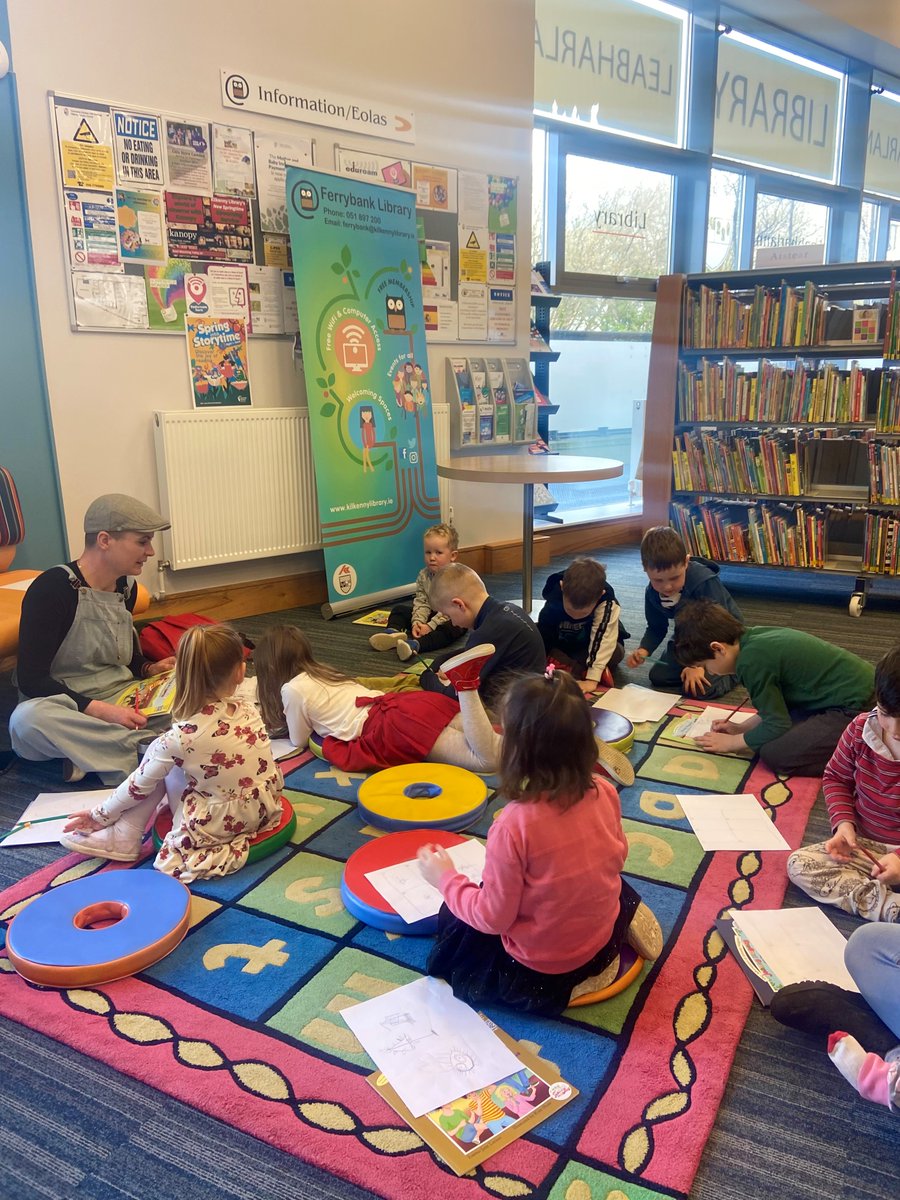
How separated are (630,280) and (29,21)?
3.90 meters

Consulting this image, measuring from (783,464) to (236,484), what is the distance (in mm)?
2790

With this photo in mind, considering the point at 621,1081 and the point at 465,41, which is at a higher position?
the point at 465,41

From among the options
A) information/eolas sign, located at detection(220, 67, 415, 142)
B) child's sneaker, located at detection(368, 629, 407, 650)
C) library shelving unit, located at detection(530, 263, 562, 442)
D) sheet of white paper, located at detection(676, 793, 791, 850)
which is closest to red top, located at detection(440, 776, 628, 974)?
sheet of white paper, located at detection(676, 793, 791, 850)

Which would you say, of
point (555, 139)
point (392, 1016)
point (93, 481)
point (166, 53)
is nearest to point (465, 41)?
point (555, 139)

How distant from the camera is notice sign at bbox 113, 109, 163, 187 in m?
3.58

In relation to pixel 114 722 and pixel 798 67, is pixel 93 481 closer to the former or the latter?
pixel 114 722

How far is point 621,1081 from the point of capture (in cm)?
148

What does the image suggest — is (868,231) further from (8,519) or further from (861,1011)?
(861,1011)

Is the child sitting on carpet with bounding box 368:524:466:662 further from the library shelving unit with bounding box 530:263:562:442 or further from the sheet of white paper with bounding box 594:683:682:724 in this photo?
the library shelving unit with bounding box 530:263:562:442

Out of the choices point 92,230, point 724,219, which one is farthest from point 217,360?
point 724,219

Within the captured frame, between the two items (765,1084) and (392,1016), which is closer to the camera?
(765,1084)

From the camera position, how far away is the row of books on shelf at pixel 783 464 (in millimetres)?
4594

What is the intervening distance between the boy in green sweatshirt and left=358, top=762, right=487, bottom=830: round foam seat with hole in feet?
2.54

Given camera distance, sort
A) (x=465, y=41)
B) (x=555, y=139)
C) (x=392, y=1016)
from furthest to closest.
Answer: (x=555, y=139) → (x=465, y=41) → (x=392, y=1016)
